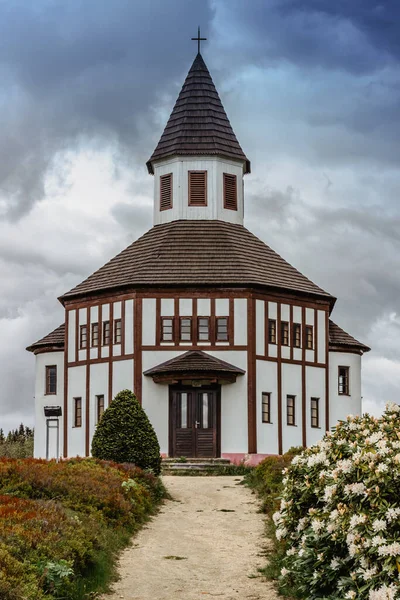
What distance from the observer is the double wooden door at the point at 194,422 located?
44938 mm

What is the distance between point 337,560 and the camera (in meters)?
15.9

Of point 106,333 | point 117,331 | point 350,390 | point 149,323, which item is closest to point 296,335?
point 350,390

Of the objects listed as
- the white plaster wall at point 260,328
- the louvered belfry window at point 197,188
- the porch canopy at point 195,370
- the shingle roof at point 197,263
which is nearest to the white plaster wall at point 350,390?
the shingle roof at point 197,263

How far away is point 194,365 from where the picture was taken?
4475 centimetres

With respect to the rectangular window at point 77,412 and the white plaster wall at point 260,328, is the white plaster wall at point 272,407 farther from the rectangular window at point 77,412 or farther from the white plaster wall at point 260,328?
the rectangular window at point 77,412

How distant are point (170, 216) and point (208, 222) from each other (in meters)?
2.12

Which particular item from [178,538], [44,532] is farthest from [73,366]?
[44,532]

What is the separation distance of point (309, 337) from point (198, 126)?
1223cm

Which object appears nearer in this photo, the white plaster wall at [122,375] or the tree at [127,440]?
the tree at [127,440]

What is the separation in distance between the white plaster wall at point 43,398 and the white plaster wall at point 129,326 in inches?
229

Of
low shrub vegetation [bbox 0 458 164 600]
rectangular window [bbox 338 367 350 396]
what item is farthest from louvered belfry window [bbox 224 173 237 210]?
low shrub vegetation [bbox 0 458 164 600]

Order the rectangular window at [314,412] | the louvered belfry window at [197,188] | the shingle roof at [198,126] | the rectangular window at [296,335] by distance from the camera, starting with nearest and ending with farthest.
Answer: the rectangular window at [296,335], the rectangular window at [314,412], the louvered belfry window at [197,188], the shingle roof at [198,126]

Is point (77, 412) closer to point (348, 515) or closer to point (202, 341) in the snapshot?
point (202, 341)

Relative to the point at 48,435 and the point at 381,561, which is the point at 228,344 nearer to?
the point at 48,435
